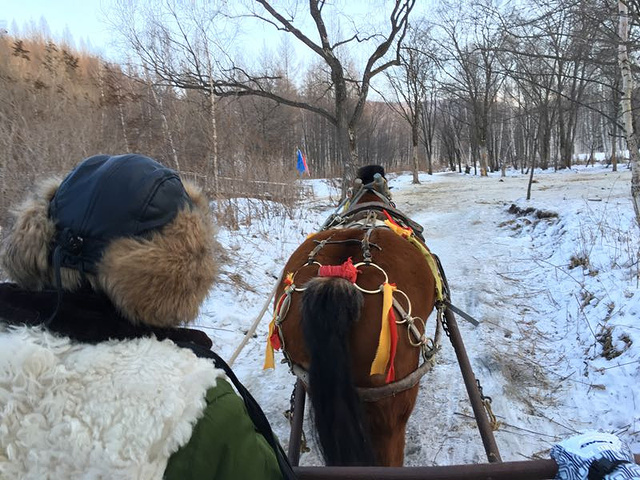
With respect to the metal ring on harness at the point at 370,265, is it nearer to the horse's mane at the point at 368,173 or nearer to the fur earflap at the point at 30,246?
the fur earflap at the point at 30,246

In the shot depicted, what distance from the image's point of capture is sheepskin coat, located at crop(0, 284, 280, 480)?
691mm

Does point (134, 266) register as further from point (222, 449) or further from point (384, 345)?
point (384, 345)

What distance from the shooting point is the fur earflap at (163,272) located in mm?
914

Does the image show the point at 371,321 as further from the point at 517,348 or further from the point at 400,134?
the point at 400,134

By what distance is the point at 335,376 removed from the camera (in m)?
1.76

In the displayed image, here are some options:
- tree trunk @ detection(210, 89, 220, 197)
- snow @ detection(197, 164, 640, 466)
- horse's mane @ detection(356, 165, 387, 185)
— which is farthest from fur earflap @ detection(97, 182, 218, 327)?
tree trunk @ detection(210, 89, 220, 197)

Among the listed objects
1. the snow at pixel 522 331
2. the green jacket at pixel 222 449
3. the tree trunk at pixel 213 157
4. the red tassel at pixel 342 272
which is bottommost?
the snow at pixel 522 331

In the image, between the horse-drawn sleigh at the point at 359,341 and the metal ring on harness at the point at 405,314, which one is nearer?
the horse-drawn sleigh at the point at 359,341

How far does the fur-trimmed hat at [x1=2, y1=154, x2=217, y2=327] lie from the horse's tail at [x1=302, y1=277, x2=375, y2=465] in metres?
0.86

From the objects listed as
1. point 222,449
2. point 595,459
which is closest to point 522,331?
point 595,459

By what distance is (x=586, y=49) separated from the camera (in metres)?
4.98

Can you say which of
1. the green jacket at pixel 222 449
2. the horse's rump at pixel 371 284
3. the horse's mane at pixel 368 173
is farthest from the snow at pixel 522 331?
the green jacket at pixel 222 449

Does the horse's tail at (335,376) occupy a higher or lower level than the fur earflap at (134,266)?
lower

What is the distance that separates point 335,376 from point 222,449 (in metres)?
1.00
